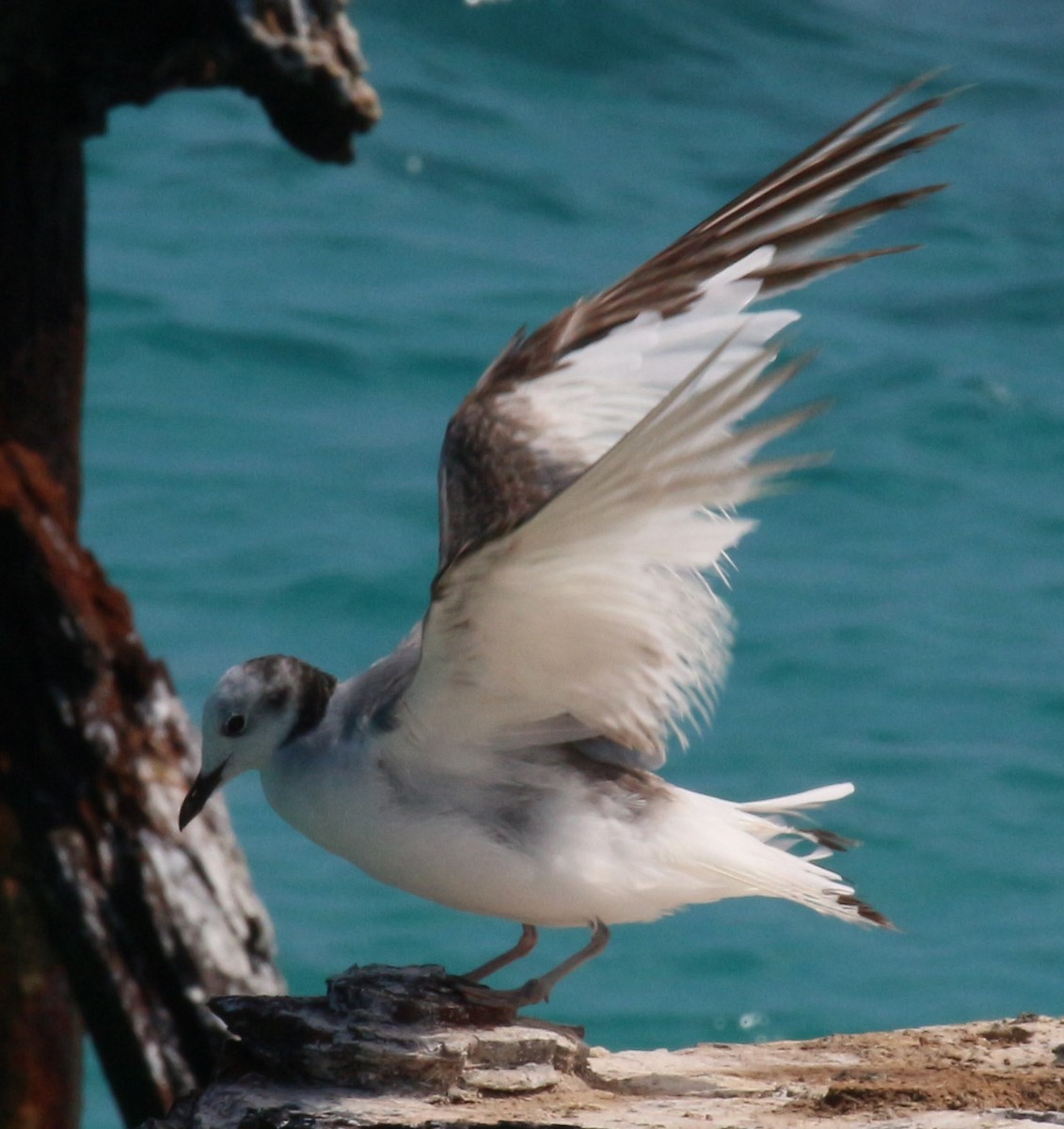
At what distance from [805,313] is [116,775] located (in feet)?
28.8

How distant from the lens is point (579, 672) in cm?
343

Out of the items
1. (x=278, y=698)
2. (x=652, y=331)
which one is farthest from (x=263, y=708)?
(x=652, y=331)

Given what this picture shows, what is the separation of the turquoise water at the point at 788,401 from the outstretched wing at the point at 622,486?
5.06m

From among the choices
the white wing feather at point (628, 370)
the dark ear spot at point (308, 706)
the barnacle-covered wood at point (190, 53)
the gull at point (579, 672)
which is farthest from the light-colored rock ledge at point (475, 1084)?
→ the barnacle-covered wood at point (190, 53)

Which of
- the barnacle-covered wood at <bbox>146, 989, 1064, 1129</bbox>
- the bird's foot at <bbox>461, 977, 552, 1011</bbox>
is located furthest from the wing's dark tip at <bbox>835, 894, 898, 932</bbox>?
the bird's foot at <bbox>461, 977, 552, 1011</bbox>

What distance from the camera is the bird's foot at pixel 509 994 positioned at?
3504 millimetres

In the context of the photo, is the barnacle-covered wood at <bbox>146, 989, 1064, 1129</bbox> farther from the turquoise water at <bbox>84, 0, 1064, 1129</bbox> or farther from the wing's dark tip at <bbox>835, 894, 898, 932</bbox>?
the turquoise water at <bbox>84, 0, 1064, 1129</bbox>

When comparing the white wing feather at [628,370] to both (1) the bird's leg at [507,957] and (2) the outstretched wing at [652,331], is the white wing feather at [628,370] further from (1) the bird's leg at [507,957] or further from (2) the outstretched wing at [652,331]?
(1) the bird's leg at [507,957]

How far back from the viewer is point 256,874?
936 cm

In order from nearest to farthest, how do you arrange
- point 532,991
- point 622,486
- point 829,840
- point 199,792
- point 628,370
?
point 622,486
point 532,991
point 199,792
point 829,840
point 628,370

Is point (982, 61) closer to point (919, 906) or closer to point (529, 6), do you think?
point (529, 6)

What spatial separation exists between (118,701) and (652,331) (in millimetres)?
1928

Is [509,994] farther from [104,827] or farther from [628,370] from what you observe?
[104,827]

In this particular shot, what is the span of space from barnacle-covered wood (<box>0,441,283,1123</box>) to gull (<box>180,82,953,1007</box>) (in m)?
1.47
